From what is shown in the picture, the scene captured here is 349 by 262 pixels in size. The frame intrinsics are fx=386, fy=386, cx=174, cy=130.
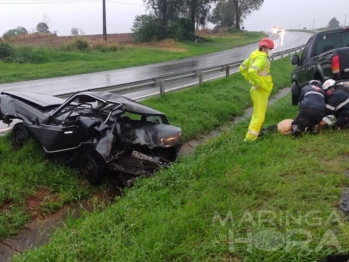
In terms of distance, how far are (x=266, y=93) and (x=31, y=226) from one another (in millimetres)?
4119

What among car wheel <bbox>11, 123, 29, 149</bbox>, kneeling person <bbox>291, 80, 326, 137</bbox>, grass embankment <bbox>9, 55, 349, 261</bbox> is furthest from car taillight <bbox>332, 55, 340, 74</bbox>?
car wheel <bbox>11, 123, 29, 149</bbox>

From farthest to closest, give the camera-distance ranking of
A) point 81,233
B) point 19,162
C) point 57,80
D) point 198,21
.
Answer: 1. point 198,21
2. point 57,80
3. point 19,162
4. point 81,233

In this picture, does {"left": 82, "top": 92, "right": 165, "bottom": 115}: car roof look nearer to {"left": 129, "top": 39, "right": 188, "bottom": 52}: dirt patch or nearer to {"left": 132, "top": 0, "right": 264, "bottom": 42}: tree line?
{"left": 129, "top": 39, "right": 188, "bottom": 52}: dirt patch

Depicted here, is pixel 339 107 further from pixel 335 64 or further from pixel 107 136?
pixel 107 136

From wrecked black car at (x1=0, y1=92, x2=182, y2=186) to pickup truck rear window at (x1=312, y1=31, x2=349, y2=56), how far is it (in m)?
4.64

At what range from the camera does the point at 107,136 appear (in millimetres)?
5426

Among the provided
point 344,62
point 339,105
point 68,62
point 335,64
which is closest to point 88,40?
point 68,62

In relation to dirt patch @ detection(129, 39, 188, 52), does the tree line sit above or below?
above

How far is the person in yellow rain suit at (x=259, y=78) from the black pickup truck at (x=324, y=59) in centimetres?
137

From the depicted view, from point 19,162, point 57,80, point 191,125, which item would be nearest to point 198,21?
point 57,80

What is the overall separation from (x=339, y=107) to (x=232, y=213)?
333 cm

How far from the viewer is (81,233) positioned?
3797mm

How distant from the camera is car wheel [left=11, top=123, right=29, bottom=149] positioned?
639 centimetres

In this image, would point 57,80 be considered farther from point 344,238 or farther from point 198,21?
point 198,21
